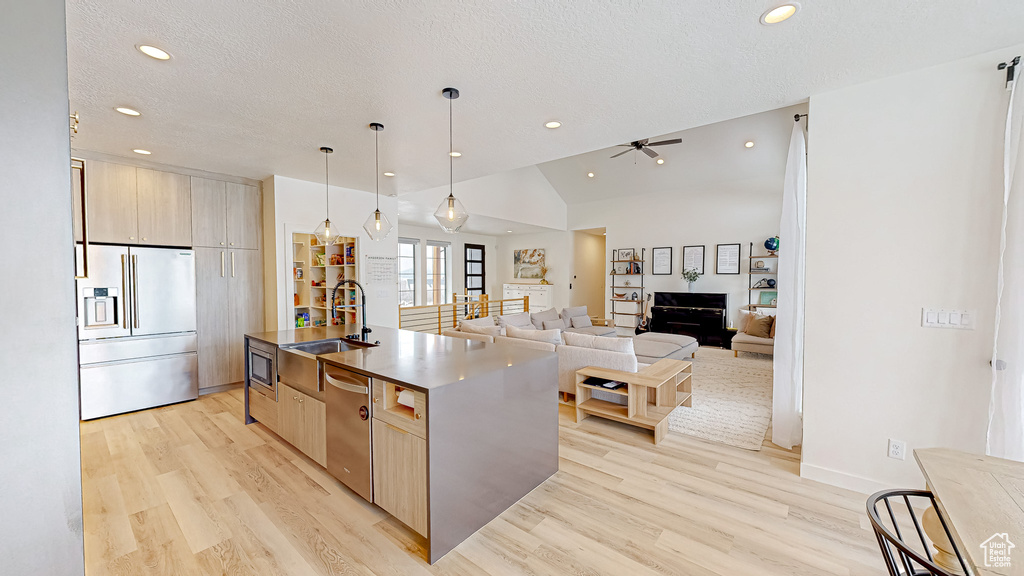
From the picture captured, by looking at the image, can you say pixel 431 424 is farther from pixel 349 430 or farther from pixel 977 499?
pixel 977 499

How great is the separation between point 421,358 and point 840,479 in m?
2.80

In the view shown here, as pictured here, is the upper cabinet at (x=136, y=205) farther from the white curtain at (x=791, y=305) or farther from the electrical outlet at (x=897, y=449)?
the electrical outlet at (x=897, y=449)

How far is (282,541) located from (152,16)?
2.62m

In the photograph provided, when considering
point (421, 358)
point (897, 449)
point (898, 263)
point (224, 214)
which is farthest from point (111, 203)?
point (897, 449)

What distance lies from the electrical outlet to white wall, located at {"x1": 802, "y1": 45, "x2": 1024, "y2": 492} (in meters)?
0.03

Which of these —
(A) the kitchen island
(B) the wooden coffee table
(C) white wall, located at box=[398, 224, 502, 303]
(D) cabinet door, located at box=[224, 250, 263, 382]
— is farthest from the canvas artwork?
(A) the kitchen island

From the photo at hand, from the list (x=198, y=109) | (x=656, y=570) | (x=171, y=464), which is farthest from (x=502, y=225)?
(x=656, y=570)

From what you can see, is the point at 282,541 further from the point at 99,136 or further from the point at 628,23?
the point at 99,136

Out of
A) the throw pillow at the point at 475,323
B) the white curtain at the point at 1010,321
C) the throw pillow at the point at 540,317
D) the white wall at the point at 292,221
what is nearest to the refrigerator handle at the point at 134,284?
the white wall at the point at 292,221

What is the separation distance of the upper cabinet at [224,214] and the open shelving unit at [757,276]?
315 inches

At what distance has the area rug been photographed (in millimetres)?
3369

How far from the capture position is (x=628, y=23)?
6.17 feet

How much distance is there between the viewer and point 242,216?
15.5 ft

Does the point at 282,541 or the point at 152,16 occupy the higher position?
the point at 152,16
